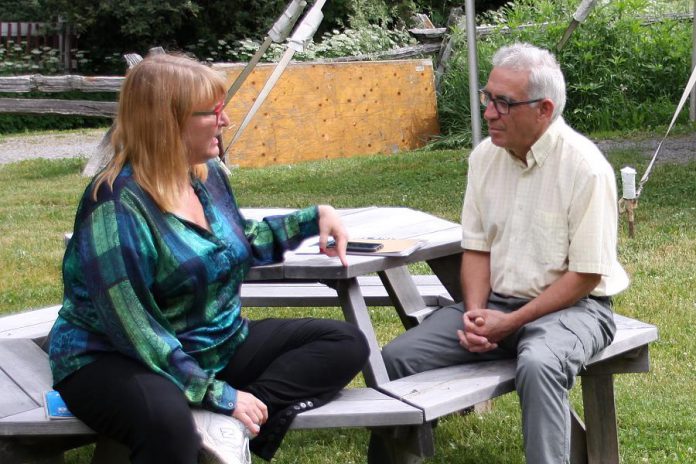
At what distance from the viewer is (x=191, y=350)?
9.69ft

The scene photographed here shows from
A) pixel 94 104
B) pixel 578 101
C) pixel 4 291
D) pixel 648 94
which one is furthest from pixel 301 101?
pixel 4 291

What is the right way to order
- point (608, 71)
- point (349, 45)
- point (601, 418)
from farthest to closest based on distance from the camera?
point (349, 45) → point (608, 71) → point (601, 418)

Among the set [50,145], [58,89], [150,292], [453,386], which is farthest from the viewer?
[50,145]

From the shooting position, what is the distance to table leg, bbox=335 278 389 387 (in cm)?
329

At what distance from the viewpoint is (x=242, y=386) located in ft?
10.2

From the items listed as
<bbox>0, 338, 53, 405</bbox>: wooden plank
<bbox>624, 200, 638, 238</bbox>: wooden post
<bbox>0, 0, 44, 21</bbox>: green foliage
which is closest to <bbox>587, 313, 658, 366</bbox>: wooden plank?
<bbox>0, 338, 53, 405</bbox>: wooden plank

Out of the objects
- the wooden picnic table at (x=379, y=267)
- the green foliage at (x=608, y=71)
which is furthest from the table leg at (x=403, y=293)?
the green foliage at (x=608, y=71)

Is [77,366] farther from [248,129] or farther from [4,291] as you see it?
[248,129]

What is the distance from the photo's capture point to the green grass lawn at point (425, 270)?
3924 millimetres

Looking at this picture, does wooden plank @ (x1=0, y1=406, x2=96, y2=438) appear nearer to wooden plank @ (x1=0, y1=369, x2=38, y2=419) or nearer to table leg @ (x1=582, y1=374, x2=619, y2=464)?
wooden plank @ (x1=0, y1=369, x2=38, y2=419)

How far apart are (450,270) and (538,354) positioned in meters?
0.88

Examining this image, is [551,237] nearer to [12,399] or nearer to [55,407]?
[55,407]

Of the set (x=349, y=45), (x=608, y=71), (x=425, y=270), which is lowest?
(x=425, y=270)

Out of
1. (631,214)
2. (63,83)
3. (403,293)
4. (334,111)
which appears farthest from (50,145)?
(403,293)
